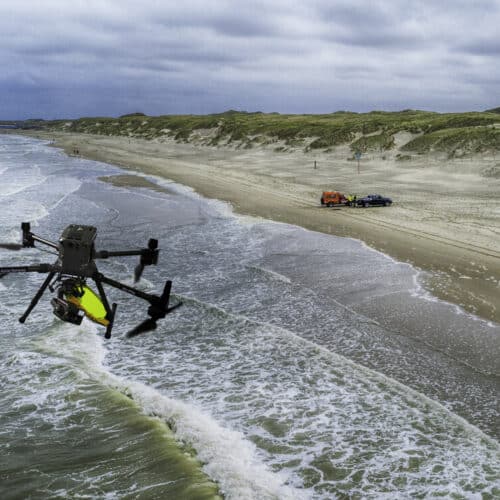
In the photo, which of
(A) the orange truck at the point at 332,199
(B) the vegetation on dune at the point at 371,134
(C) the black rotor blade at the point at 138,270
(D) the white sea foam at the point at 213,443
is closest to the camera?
(C) the black rotor blade at the point at 138,270

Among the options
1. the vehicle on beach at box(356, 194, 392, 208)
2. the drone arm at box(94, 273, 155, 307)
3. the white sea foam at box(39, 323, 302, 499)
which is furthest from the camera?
the vehicle on beach at box(356, 194, 392, 208)

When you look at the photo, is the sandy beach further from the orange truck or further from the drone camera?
the drone camera

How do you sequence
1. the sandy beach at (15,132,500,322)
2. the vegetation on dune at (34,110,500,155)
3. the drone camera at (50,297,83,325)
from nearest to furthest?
the drone camera at (50,297,83,325), the sandy beach at (15,132,500,322), the vegetation on dune at (34,110,500,155)

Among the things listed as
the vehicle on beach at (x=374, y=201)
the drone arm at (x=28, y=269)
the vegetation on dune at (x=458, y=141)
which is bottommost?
the vehicle on beach at (x=374, y=201)

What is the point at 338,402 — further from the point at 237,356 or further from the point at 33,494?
the point at 33,494

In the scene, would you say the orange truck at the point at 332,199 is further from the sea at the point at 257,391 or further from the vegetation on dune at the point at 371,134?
the vegetation on dune at the point at 371,134

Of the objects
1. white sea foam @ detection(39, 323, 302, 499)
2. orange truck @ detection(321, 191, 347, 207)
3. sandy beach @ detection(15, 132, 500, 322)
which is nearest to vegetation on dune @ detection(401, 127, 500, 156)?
sandy beach @ detection(15, 132, 500, 322)

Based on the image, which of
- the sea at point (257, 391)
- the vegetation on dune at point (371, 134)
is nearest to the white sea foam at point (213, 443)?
the sea at point (257, 391)

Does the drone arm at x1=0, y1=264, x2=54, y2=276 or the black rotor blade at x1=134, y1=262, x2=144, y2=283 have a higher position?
the drone arm at x1=0, y1=264, x2=54, y2=276
